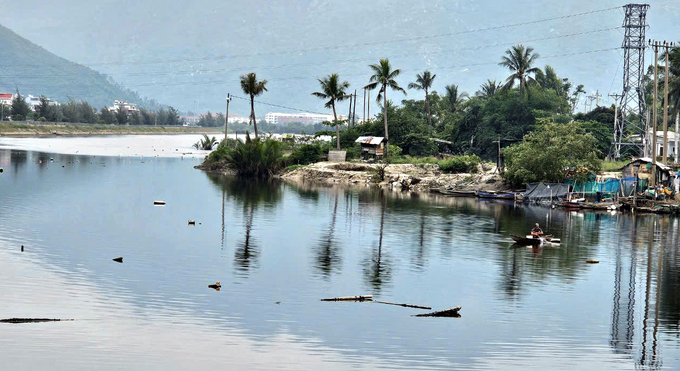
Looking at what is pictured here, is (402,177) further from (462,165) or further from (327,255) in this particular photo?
(327,255)

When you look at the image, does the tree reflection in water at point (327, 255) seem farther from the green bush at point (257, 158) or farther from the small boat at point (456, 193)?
the green bush at point (257, 158)

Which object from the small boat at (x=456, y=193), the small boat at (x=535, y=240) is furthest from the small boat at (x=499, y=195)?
the small boat at (x=535, y=240)

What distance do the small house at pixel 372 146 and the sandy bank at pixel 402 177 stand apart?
3.56m

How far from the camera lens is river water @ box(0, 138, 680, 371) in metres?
24.3

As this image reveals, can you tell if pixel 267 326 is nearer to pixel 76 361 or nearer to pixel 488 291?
pixel 76 361

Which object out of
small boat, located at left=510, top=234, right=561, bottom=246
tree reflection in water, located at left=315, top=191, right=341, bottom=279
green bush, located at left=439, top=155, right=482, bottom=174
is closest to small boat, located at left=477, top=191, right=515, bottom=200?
green bush, located at left=439, top=155, right=482, bottom=174

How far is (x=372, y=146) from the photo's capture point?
320ft

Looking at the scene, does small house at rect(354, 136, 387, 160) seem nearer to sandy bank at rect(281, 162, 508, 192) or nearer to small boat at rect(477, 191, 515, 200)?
sandy bank at rect(281, 162, 508, 192)

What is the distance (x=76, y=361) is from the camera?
74.4 ft

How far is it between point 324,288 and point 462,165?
55.9 m

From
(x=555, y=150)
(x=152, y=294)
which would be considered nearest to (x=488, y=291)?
(x=152, y=294)

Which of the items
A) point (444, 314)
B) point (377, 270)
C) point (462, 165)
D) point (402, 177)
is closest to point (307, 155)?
point (402, 177)

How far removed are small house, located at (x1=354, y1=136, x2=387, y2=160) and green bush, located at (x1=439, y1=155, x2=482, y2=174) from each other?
10.2 m

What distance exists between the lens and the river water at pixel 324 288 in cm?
2430
